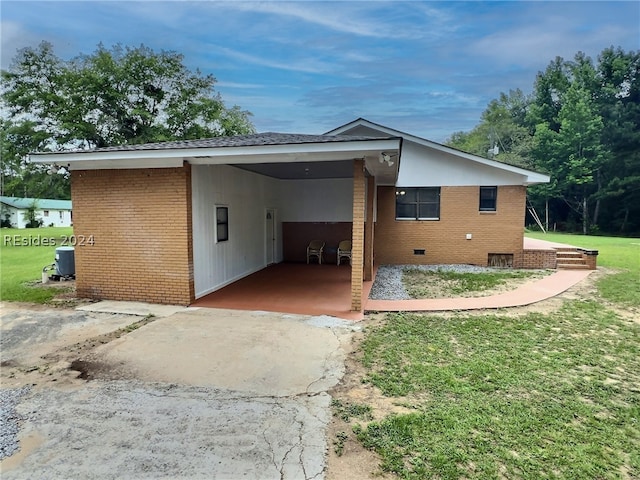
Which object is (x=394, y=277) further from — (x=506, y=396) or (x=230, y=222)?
(x=506, y=396)

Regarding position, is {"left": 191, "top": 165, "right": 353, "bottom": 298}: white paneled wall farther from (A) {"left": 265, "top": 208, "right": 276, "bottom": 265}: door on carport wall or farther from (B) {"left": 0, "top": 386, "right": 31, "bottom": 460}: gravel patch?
(B) {"left": 0, "top": 386, "right": 31, "bottom": 460}: gravel patch

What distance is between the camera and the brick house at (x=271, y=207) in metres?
6.82

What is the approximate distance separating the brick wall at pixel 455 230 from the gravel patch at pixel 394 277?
0.48 meters

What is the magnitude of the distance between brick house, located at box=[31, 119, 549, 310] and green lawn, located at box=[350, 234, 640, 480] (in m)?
2.21

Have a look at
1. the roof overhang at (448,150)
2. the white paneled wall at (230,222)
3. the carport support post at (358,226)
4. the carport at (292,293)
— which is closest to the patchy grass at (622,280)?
the roof overhang at (448,150)

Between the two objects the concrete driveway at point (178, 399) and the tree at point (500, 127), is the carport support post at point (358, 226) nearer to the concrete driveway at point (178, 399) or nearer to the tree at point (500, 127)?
the concrete driveway at point (178, 399)

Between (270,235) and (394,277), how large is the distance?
4542 millimetres

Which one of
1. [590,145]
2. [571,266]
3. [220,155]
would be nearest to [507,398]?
[220,155]

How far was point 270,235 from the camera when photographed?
12.6 meters

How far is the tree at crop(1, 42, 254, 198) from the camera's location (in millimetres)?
20141

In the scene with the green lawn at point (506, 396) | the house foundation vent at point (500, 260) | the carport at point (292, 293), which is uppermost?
the house foundation vent at point (500, 260)

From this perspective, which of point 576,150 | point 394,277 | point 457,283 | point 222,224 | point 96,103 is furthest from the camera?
point 576,150

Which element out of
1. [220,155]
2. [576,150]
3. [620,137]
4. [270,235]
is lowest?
[270,235]

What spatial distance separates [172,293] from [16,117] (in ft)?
68.2
